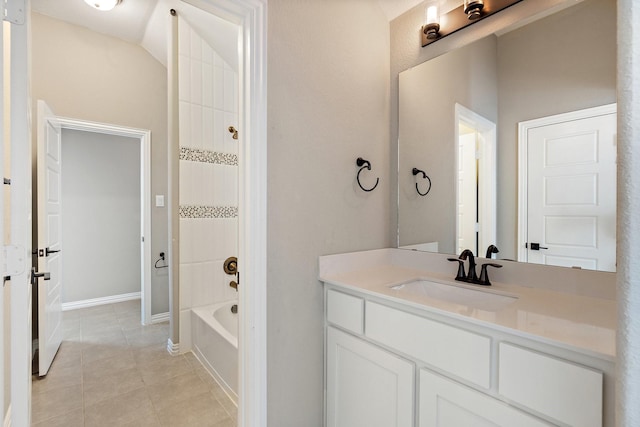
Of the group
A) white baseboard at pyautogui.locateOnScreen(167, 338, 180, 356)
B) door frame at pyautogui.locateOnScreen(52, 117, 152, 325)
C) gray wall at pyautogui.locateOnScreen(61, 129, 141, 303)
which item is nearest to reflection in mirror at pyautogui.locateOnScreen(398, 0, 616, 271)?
white baseboard at pyautogui.locateOnScreen(167, 338, 180, 356)

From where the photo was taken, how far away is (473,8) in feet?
4.74

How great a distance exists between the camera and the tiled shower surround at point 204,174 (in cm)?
244

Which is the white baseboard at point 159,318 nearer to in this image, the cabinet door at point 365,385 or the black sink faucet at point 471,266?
the cabinet door at point 365,385

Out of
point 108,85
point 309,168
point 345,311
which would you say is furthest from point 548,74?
point 108,85

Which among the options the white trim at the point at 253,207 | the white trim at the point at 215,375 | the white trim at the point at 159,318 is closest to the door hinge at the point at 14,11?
the white trim at the point at 253,207

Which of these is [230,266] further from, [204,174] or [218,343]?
[204,174]

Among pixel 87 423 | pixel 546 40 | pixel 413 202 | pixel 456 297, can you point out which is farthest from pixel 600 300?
pixel 87 423

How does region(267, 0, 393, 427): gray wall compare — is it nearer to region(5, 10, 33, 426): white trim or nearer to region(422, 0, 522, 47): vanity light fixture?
region(422, 0, 522, 47): vanity light fixture

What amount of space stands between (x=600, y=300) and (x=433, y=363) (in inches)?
27.0

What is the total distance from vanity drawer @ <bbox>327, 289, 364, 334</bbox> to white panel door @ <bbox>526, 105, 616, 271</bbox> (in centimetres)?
79

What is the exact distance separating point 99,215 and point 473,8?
14.2ft

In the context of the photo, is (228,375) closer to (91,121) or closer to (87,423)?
(87,423)

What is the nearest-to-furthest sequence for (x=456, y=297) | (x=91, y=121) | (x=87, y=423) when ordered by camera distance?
(x=456, y=297) → (x=87, y=423) → (x=91, y=121)

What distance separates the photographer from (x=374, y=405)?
1217 millimetres
